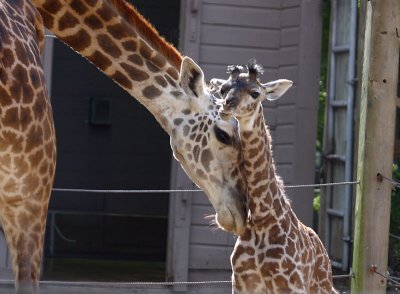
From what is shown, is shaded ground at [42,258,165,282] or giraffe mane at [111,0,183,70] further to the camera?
shaded ground at [42,258,165,282]

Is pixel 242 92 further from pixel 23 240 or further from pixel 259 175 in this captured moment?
pixel 23 240

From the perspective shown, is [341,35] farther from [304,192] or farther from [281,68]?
[304,192]

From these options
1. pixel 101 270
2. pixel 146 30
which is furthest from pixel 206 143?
pixel 101 270

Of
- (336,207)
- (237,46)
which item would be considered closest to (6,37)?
(237,46)

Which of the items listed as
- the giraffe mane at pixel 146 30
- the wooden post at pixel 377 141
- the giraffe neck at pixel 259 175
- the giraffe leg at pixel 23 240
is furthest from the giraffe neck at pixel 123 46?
the giraffe leg at pixel 23 240

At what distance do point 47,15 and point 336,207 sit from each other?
502cm

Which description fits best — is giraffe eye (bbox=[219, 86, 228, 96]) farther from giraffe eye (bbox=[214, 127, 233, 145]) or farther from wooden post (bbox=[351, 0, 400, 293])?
wooden post (bbox=[351, 0, 400, 293])

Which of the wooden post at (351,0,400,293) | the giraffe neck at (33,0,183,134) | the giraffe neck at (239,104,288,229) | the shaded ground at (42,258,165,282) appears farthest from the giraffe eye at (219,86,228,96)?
the shaded ground at (42,258,165,282)

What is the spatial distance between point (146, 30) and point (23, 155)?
166cm

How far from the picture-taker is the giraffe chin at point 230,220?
19.9 feet

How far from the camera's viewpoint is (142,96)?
6.30m

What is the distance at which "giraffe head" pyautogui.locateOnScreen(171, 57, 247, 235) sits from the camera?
6.25 m

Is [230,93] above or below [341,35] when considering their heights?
below

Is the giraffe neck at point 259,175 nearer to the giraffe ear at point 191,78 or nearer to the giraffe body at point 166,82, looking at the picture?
the giraffe body at point 166,82
